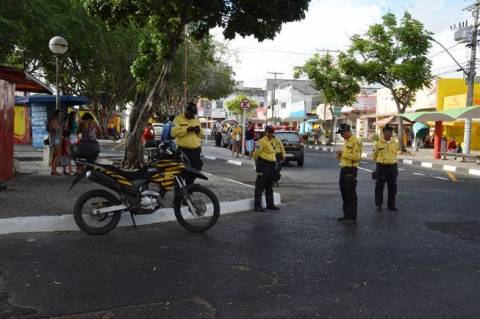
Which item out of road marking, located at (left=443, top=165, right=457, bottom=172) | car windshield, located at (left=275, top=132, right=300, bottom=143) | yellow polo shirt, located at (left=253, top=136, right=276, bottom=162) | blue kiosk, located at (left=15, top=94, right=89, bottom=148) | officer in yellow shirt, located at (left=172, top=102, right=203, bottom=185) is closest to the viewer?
officer in yellow shirt, located at (left=172, top=102, right=203, bottom=185)

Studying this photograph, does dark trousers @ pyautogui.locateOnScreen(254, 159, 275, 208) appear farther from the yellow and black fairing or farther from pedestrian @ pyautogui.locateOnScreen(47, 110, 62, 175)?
pedestrian @ pyautogui.locateOnScreen(47, 110, 62, 175)

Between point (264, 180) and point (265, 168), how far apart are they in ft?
0.77

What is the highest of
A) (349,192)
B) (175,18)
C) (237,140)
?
(175,18)

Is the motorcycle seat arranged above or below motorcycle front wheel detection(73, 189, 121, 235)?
above

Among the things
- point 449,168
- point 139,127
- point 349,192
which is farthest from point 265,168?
point 449,168

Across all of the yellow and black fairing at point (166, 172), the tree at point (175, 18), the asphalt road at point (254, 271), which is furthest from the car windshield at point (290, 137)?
the yellow and black fairing at point (166, 172)

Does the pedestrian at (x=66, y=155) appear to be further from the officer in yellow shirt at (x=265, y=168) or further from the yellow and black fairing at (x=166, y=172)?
the yellow and black fairing at (x=166, y=172)

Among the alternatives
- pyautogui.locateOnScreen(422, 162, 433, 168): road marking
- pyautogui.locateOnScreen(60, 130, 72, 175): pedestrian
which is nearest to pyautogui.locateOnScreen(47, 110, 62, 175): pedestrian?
pyautogui.locateOnScreen(60, 130, 72, 175): pedestrian

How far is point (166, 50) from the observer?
1346 cm

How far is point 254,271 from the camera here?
18.1ft

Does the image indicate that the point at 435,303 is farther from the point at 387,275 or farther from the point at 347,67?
the point at 347,67

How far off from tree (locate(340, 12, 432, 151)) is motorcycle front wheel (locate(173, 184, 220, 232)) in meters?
26.2

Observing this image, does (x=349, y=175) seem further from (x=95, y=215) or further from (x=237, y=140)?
(x=237, y=140)

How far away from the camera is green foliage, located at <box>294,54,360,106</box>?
1644 inches
